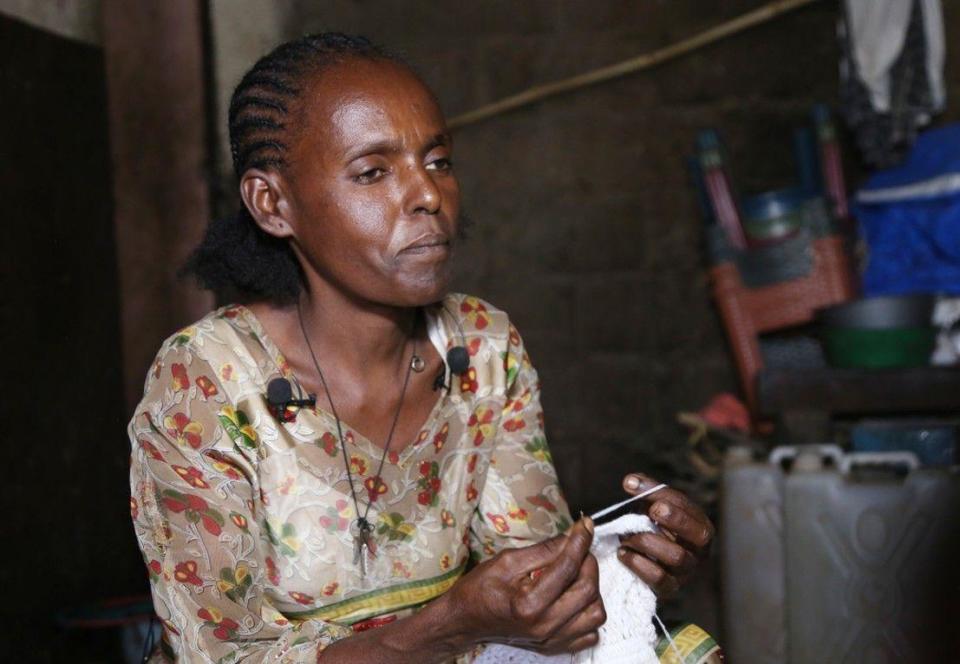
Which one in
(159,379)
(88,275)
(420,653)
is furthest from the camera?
(88,275)

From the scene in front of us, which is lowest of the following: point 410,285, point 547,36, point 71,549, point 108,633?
point 108,633

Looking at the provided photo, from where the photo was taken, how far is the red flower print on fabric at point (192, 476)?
72.4 inches

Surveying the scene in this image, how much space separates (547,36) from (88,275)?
6.71 ft

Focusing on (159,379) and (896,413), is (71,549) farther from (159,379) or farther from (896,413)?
(896,413)

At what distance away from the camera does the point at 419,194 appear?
1913mm

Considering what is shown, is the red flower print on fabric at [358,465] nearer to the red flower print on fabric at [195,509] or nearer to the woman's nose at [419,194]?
the red flower print on fabric at [195,509]

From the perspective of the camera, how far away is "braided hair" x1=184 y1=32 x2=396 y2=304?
198 centimetres

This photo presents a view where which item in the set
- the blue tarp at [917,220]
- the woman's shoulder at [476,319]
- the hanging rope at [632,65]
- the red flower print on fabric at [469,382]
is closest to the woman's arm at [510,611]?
the red flower print on fabric at [469,382]

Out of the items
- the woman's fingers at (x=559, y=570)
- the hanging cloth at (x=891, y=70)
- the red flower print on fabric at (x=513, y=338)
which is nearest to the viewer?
the woman's fingers at (x=559, y=570)

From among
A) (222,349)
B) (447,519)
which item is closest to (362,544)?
(447,519)

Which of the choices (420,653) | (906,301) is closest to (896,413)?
(906,301)

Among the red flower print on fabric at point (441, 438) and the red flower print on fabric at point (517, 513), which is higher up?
the red flower print on fabric at point (441, 438)

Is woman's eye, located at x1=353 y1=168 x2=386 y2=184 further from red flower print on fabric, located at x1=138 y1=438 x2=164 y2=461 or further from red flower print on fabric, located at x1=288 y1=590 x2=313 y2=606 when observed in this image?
red flower print on fabric, located at x1=288 y1=590 x2=313 y2=606

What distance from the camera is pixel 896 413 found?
13.5ft
